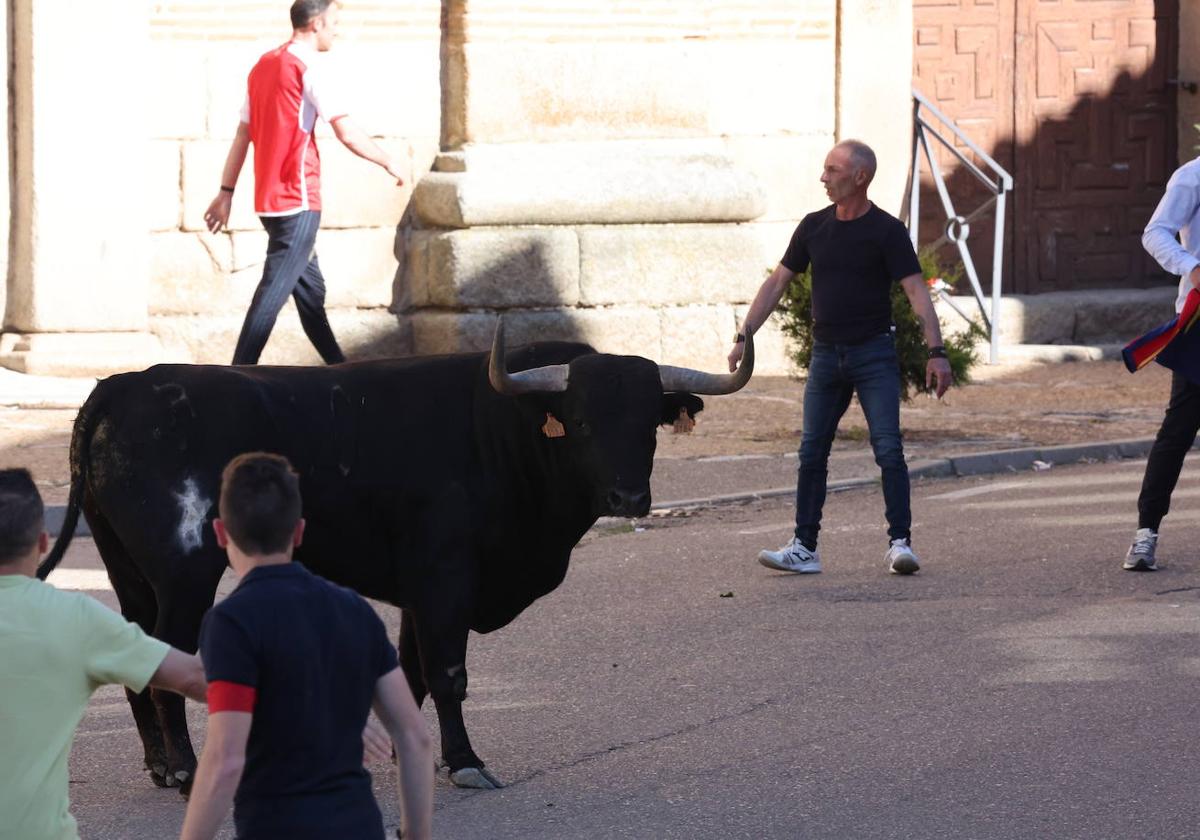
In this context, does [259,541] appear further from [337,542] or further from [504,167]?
[504,167]

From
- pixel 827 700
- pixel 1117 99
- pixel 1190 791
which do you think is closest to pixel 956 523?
pixel 827 700

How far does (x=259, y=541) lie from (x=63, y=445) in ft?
27.8

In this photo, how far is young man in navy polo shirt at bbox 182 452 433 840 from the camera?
11.4ft

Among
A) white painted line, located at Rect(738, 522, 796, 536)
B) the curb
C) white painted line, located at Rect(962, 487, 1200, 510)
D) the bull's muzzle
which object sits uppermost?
the bull's muzzle

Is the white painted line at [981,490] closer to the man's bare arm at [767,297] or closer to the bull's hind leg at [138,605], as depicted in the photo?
the man's bare arm at [767,297]

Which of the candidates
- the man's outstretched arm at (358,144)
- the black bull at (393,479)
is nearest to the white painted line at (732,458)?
the man's outstretched arm at (358,144)

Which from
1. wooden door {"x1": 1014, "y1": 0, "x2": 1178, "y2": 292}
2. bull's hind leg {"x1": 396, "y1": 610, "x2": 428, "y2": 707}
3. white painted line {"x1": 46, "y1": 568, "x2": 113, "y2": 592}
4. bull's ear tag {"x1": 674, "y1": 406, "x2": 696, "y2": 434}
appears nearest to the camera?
bull's hind leg {"x1": 396, "y1": 610, "x2": 428, "y2": 707}

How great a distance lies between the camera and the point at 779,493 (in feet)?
36.5

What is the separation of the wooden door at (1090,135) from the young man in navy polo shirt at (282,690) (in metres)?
15.3

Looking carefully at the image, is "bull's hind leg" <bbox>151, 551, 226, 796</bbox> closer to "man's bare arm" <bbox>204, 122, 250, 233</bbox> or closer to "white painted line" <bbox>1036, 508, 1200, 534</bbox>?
"white painted line" <bbox>1036, 508, 1200, 534</bbox>

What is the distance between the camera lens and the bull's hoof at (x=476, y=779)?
18.8ft

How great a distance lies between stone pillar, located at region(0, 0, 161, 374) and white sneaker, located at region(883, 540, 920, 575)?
6.75 metres

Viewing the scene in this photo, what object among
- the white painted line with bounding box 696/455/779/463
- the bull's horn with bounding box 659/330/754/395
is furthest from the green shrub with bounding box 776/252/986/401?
the bull's horn with bounding box 659/330/754/395

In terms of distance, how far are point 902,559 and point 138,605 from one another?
3.80 meters
